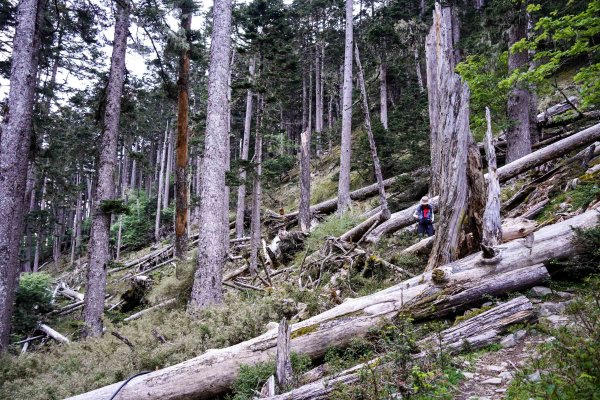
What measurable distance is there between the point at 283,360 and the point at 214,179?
5604 millimetres

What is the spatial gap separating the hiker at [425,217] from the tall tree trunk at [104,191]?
885 centimetres

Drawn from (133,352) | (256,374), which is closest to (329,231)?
(133,352)

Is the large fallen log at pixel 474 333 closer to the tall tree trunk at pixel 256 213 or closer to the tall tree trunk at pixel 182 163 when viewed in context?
the tall tree trunk at pixel 256 213

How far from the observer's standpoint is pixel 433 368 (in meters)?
3.74

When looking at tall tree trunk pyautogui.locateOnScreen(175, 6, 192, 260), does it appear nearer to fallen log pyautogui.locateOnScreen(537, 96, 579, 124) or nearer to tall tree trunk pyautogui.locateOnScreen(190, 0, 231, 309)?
tall tree trunk pyautogui.locateOnScreen(190, 0, 231, 309)

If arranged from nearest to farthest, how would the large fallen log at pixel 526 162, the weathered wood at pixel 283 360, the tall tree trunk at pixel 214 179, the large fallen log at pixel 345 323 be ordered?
the weathered wood at pixel 283 360, the large fallen log at pixel 345 323, the tall tree trunk at pixel 214 179, the large fallen log at pixel 526 162

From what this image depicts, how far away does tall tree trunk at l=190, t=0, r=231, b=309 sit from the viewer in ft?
27.6

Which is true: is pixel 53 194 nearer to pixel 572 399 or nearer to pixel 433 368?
pixel 433 368

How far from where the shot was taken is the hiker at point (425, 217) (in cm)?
966

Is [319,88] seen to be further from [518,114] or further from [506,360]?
[506,360]

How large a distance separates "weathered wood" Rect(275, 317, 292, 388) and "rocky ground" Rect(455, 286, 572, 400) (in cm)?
198

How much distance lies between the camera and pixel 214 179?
894cm

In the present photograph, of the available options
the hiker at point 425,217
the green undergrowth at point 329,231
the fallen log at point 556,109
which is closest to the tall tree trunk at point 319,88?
the green undergrowth at point 329,231

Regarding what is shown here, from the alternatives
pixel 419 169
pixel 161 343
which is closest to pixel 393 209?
pixel 419 169
